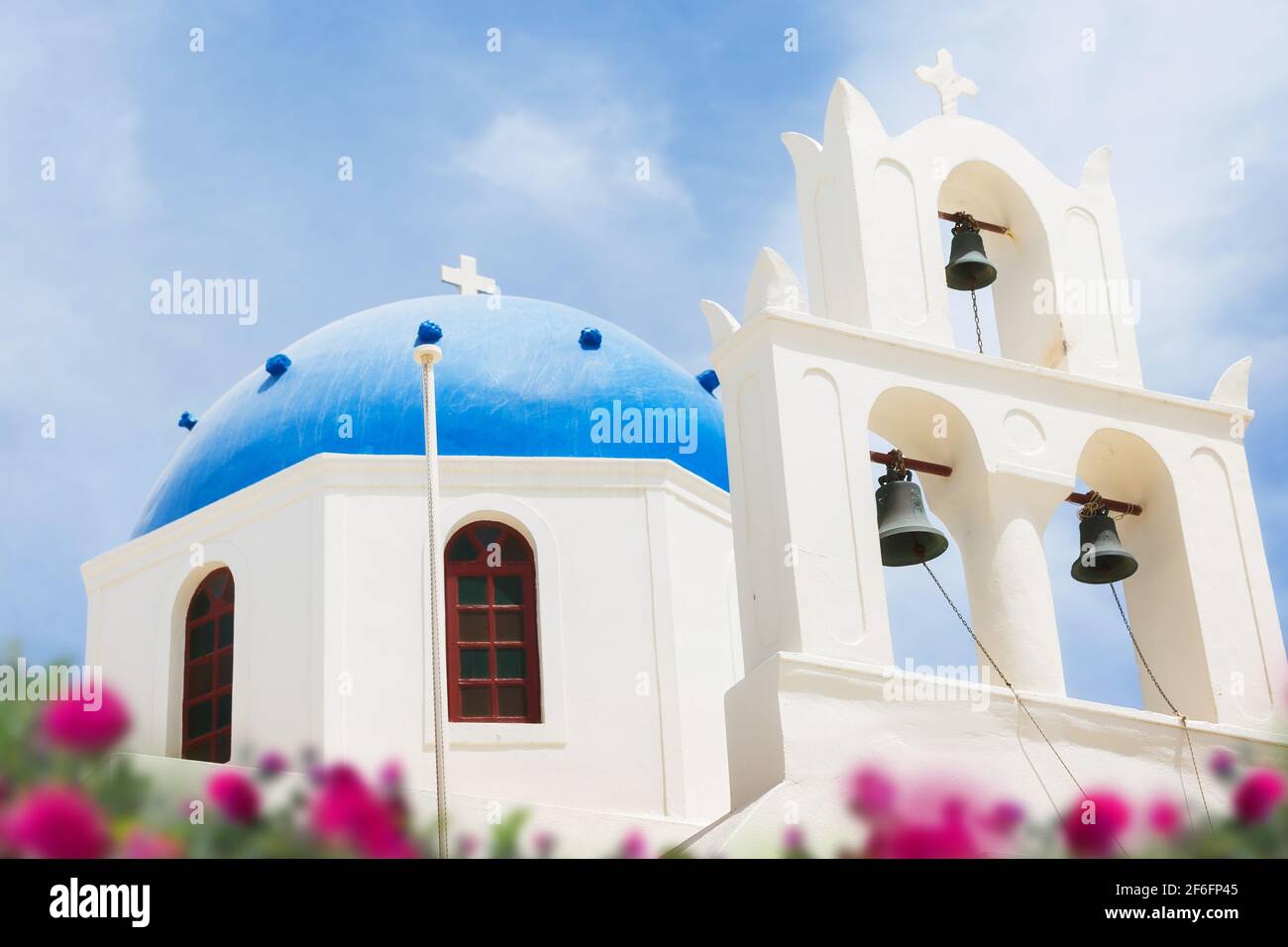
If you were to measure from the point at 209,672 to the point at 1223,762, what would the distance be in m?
6.07

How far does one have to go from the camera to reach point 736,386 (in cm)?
925

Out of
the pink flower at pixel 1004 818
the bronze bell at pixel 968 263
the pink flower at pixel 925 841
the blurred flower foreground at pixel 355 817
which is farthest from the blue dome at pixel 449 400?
the pink flower at pixel 925 841

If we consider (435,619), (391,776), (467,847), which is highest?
(435,619)

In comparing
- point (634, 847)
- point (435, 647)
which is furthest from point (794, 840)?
point (435, 647)

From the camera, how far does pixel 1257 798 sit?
7.95m

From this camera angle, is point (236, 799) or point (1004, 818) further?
point (1004, 818)

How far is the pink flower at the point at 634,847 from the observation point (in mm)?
8557

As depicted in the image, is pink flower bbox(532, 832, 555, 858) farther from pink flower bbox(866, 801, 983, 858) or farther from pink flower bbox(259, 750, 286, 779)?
pink flower bbox(259, 750, 286, 779)

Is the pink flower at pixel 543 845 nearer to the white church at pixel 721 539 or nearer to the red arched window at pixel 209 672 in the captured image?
the white church at pixel 721 539

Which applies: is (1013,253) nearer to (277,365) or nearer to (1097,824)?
(1097,824)

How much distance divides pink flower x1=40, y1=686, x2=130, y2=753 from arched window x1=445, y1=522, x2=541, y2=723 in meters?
4.56

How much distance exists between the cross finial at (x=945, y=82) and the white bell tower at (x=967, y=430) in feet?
0.04

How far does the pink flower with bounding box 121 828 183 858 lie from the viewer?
19.0 feet
